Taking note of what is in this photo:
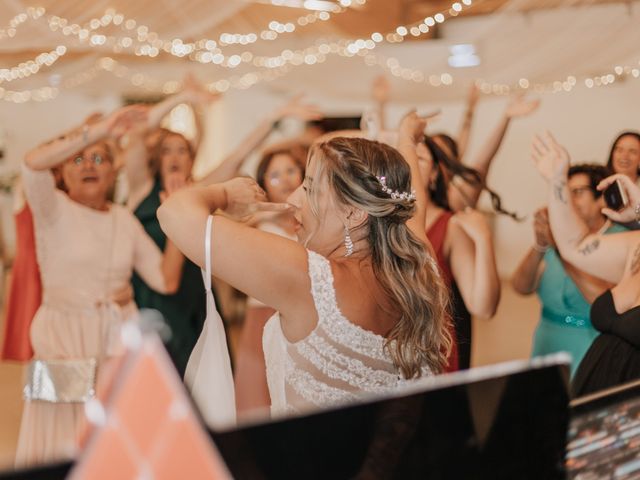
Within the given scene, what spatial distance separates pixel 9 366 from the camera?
16.2ft

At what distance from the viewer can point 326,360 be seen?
5.08 feet

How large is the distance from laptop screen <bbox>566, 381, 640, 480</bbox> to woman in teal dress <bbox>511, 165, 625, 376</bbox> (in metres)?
1.88

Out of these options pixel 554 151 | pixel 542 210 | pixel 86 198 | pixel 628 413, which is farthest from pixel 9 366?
pixel 628 413

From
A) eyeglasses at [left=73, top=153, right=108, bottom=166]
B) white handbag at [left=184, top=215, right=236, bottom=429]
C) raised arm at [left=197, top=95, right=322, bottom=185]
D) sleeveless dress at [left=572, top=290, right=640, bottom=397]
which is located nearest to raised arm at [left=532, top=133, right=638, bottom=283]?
sleeveless dress at [left=572, top=290, right=640, bottom=397]

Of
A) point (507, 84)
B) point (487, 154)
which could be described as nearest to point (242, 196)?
Answer: point (487, 154)

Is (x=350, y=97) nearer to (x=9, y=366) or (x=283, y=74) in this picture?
(x=283, y=74)

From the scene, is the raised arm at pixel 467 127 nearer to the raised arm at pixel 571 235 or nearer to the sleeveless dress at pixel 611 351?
the raised arm at pixel 571 235

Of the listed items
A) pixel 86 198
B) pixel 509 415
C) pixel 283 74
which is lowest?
pixel 509 415

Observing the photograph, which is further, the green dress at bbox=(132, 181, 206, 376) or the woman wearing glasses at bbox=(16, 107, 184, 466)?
the green dress at bbox=(132, 181, 206, 376)

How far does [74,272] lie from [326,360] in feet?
4.78

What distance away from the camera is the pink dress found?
2670 millimetres

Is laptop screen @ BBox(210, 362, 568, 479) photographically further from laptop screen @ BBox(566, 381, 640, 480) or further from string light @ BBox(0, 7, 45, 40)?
string light @ BBox(0, 7, 45, 40)

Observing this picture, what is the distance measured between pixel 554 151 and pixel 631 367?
635mm

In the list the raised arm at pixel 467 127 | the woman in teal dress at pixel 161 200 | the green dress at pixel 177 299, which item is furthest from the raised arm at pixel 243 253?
the raised arm at pixel 467 127
